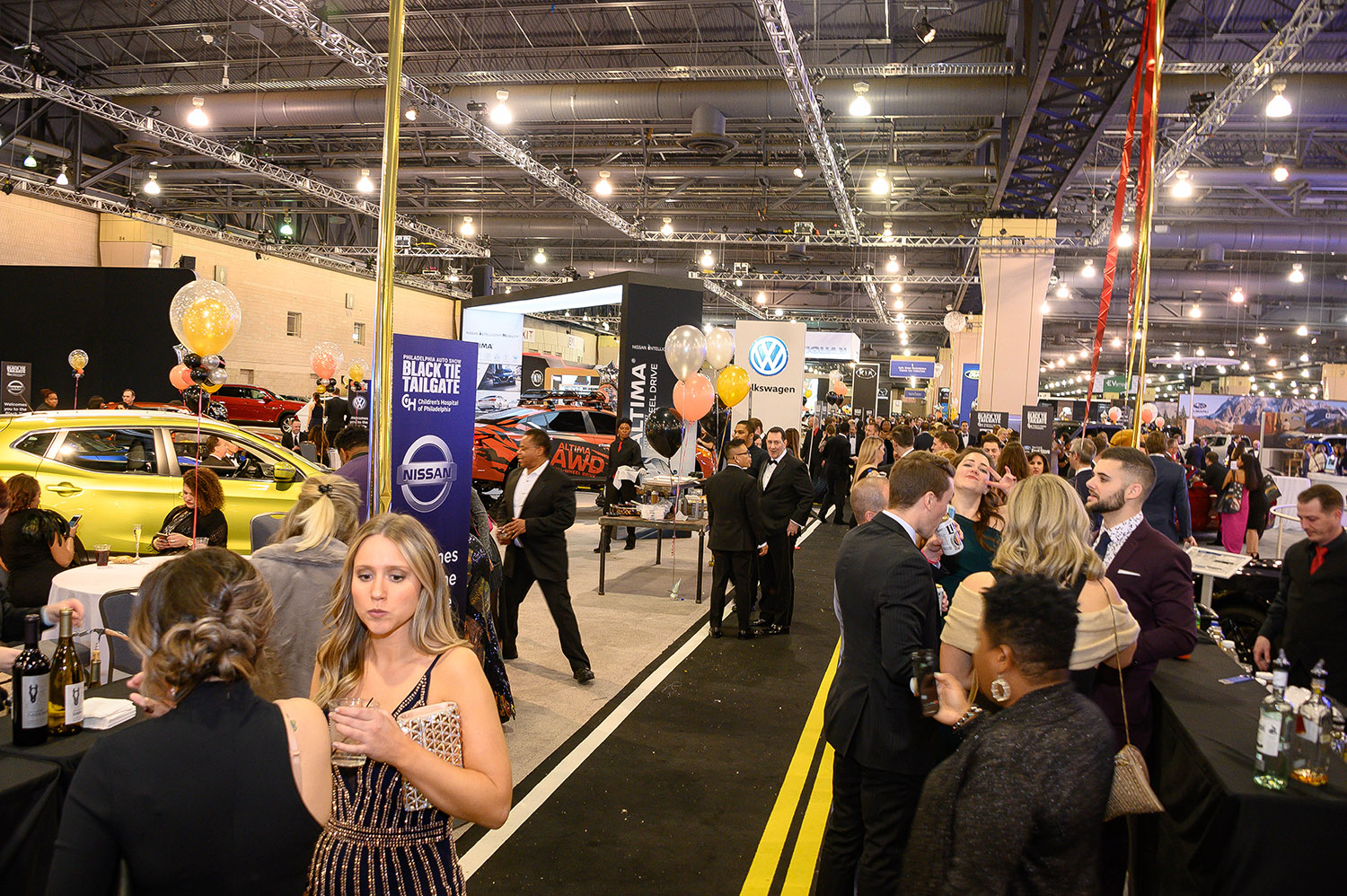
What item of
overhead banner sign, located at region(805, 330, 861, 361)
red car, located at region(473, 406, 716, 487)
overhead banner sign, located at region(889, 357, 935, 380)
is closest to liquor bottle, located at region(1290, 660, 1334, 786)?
red car, located at region(473, 406, 716, 487)

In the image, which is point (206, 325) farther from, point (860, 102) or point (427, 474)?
point (860, 102)

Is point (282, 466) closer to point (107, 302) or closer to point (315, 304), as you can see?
point (107, 302)

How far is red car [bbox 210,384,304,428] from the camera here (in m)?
22.6

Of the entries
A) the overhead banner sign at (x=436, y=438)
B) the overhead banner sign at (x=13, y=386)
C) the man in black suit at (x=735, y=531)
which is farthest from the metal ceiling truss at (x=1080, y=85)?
the overhead banner sign at (x=13, y=386)

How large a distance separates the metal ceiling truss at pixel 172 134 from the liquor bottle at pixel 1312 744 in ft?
56.7

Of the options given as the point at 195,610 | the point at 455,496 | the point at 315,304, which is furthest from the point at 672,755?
the point at 315,304

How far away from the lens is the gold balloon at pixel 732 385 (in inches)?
495

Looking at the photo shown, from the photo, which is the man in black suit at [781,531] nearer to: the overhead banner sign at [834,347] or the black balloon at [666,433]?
the black balloon at [666,433]

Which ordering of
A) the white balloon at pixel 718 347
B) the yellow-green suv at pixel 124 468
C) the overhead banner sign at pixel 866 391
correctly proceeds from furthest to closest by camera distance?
1. the overhead banner sign at pixel 866 391
2. the white balloon at pixel 718 347
3. the yellow-green suv at pixel 124 468

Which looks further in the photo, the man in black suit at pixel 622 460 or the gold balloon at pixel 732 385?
the gold balloon at pixel 732 385

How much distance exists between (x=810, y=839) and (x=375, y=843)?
2.89 meters

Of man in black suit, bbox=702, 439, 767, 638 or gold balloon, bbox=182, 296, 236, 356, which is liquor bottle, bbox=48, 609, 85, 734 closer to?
gold balloon, bbox=182, 296, 236, 356

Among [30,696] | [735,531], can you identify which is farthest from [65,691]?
[735,531]

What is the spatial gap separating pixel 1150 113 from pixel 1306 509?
2.42 metres
